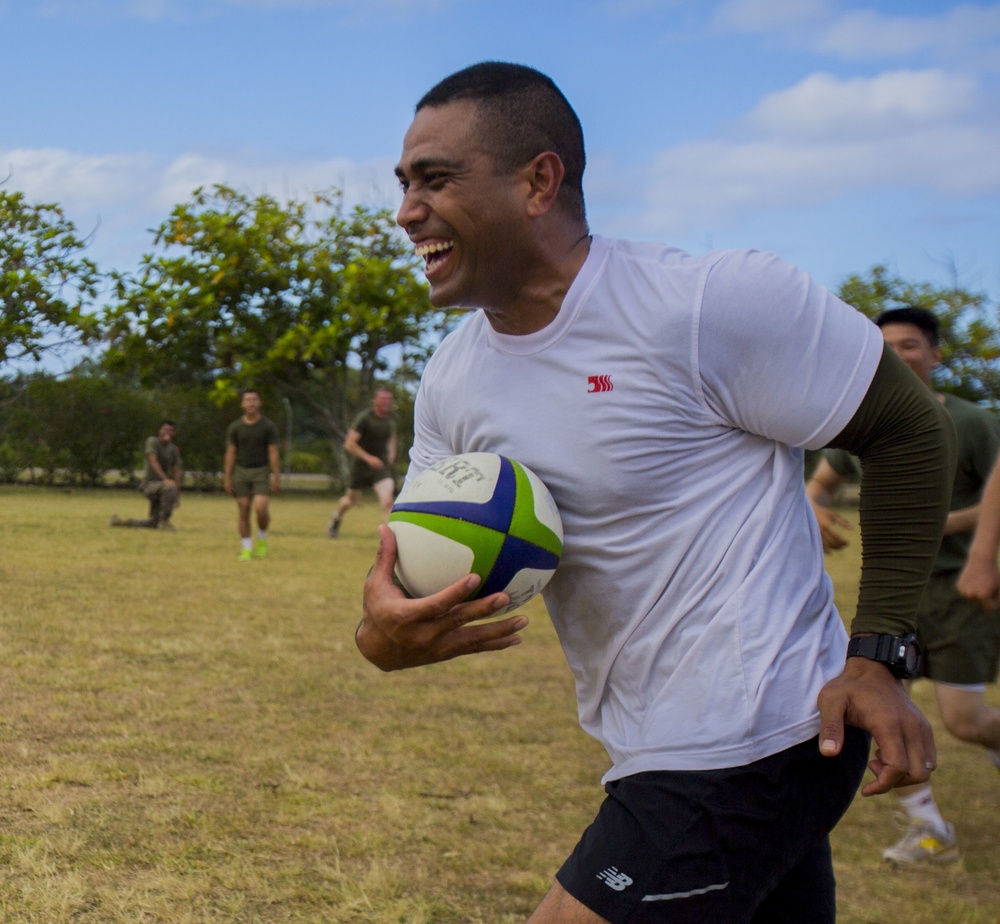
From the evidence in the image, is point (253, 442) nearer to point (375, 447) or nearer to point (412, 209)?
point (375, 447)

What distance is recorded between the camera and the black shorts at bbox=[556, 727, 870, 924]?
2.21 m

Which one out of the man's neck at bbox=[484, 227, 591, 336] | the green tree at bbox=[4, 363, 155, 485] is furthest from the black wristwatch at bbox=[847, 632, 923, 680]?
the green tree at bbox=[4, 363, 155, 485]

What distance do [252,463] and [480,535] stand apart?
45.0 feet

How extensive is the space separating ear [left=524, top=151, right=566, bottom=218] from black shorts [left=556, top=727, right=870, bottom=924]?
1.22 meters

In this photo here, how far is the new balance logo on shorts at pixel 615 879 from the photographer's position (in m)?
2.21

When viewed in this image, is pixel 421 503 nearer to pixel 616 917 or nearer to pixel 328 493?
pixel 616 917

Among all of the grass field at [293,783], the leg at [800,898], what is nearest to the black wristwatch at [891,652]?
the leg at [800,898]

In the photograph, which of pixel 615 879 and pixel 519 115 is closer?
pixel 615 879

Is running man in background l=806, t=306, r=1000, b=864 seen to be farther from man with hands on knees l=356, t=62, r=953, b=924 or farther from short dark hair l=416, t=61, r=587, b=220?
short dark hair l=416, t=61, r=587, b=220

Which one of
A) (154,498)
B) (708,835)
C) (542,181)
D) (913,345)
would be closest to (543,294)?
(542,181)

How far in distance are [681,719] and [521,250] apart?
3.41ft

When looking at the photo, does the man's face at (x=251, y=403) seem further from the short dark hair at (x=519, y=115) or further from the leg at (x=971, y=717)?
the short dark hair at (x=519, y=115)

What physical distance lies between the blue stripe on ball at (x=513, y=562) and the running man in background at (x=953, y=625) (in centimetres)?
298

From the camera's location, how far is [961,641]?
541 cm
